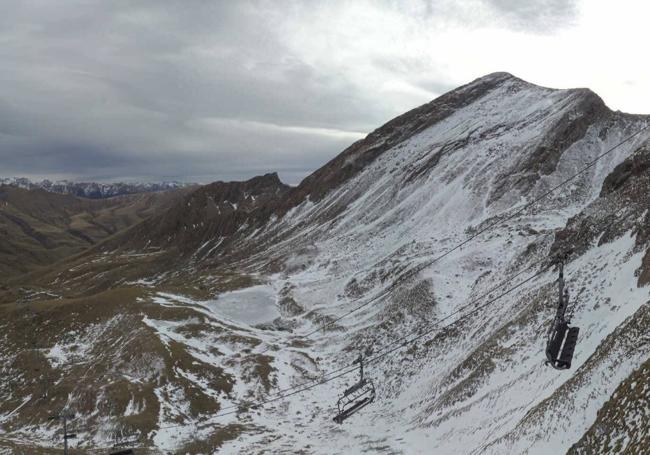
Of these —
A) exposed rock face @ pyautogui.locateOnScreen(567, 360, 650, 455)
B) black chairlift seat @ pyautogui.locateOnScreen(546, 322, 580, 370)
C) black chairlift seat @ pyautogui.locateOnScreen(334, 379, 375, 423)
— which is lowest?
black chairlift seat @ pyautogui.locateOnScreen(334, 379, 375, 423)

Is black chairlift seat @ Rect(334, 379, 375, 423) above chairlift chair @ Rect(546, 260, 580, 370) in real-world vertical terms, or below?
below

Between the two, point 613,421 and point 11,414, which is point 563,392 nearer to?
point 613,421

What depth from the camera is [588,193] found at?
75.2 meters

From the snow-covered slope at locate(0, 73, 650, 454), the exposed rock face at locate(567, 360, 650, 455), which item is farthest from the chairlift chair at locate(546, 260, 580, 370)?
the snow-covered slope at locate(0, 73, 650, 454)

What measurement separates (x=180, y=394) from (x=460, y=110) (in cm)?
11580

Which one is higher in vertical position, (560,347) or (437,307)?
(560,347)

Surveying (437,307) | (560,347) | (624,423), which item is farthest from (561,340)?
(437,307)

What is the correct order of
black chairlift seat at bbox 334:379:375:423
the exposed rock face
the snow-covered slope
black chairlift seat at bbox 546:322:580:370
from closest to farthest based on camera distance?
1. the exposed rock face
2. black chairlift seat at bbox 546:322:580:370
3. the snow-covered slope
4. black chairlift seat at bbox 334:379:375:423

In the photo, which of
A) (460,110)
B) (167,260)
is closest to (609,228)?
(460,110)

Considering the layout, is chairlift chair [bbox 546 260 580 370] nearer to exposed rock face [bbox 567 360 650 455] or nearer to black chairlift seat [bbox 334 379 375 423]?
exposed rock face [bbox 567 360 650 455]

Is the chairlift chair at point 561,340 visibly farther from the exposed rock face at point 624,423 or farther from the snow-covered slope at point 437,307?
the snow-covered slope at point 437,307

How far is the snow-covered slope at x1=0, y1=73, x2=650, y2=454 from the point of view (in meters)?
28.1

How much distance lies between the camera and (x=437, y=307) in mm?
57625

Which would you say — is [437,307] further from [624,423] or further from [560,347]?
[624,423]
